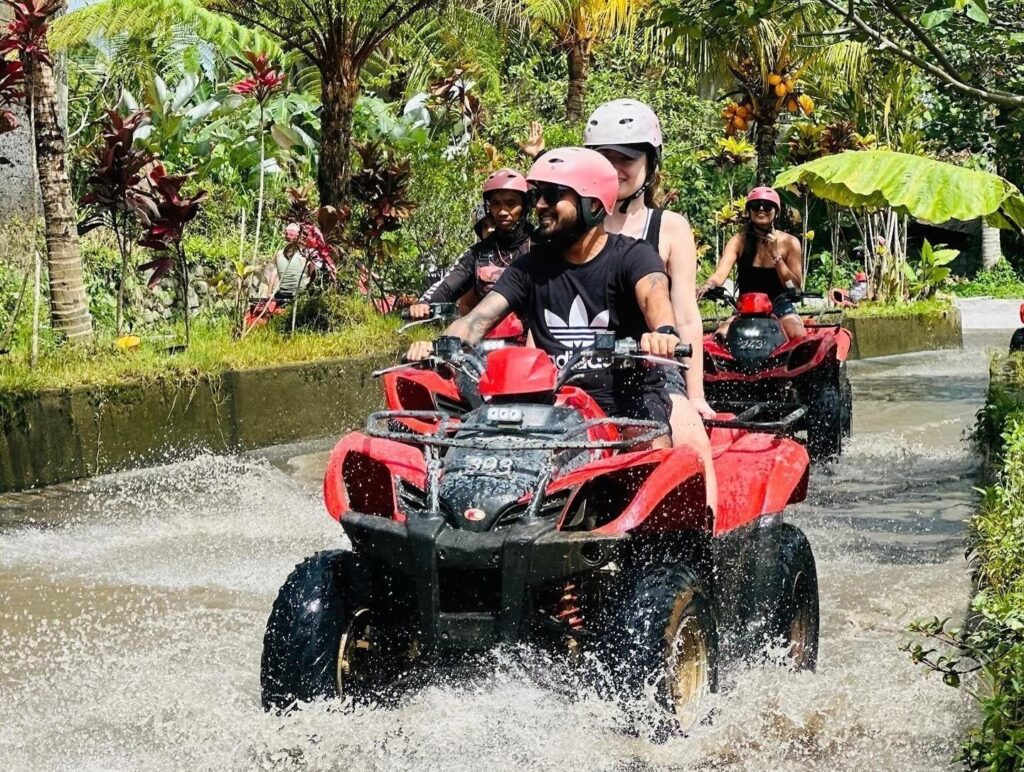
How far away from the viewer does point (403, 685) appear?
4746 millimetres

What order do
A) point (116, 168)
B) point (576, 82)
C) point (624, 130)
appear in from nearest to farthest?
point (624, 130)
point (116, 168)
point (576, 82)

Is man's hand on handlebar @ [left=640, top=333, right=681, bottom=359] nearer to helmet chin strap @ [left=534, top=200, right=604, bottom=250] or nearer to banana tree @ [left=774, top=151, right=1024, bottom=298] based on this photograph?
helmet chin strap @ [left=534, top=200, right=604, bottom=250]

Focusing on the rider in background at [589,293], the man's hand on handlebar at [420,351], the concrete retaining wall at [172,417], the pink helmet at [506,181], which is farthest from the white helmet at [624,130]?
the concrete retaining wall at [172,417]

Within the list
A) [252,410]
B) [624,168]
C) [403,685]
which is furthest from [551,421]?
[252,410]

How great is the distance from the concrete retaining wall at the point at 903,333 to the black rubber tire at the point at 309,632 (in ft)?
52.2

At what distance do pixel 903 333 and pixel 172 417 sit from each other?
1247 centimetres

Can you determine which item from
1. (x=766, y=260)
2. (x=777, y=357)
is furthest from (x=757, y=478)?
(x=766, y=260)

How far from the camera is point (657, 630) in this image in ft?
14.4

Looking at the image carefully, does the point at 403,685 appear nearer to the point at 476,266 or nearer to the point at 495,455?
the point at 495,455

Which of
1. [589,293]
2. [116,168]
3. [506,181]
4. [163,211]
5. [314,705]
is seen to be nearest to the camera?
[314,705]

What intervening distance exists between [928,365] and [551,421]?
15029 mm

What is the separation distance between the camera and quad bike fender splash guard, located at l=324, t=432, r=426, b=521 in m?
4.70

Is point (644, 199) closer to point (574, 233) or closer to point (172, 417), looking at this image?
point (574, 233)

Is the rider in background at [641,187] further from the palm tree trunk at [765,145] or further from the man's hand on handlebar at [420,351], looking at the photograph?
the palm tree trunk at [765,145]
